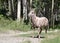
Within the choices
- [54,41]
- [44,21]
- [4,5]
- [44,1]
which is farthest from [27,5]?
[54,41]

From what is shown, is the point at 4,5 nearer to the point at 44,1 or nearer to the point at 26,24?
the point at 44,1

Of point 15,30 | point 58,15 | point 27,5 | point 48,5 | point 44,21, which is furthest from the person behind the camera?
point 58,15

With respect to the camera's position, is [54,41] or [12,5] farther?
[12,5]

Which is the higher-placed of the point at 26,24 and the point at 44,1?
the point at 44,1

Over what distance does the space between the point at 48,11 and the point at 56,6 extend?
57.5 inches

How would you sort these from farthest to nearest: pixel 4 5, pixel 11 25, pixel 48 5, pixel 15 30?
pixel 4 5, pixel 48 5, pixel 11 25, pixel 15 30

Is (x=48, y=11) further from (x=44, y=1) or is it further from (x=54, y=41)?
(x=54, y=41)

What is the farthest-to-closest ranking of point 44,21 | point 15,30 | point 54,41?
point 15,30 < point 44,21 < point 54,41

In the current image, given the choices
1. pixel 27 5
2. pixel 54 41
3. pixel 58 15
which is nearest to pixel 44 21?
pixel 54 41

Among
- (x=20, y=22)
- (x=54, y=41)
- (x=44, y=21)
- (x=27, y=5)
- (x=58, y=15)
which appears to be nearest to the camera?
(x=54, y=41)

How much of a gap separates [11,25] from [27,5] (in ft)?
21.8

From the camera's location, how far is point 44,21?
1691 centimetres

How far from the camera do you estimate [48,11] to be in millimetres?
41625

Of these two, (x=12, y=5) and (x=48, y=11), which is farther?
(x=12, y=5)
